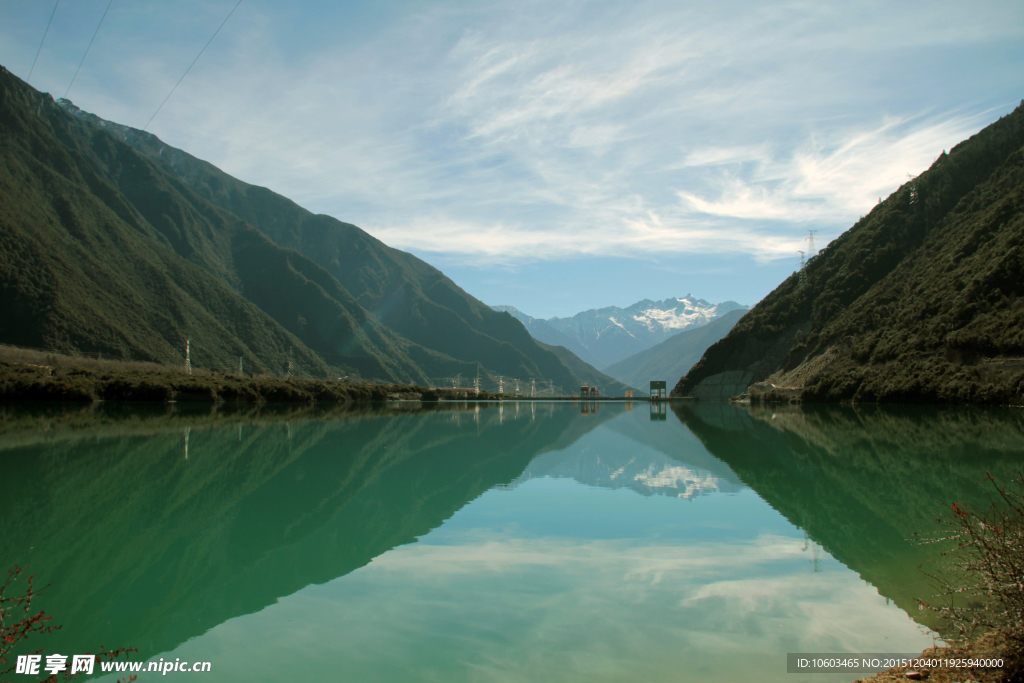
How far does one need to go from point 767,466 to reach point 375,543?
10.3 metres

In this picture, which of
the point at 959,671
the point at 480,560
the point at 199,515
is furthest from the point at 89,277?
the point at 959,671

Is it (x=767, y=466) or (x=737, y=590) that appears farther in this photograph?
(x=767, y=466)

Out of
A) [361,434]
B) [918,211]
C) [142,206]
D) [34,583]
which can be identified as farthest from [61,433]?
[142,206]

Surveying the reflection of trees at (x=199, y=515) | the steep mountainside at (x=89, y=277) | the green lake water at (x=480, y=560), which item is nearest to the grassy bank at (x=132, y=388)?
the steep mountainside at (x=89, y=277)

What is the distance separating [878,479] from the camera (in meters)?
12.0

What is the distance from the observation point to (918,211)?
217 feet

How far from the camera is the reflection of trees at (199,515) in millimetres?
5574

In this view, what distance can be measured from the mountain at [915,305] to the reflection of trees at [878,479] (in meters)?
20.8

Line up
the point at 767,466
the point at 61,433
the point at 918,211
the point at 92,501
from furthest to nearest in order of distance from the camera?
1. the point at 918,211
2. the point at 61,433
3. the point at 767,466
4. the point at 92,501

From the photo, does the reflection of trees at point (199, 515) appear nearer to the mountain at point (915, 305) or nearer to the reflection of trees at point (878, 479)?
the reflection of trees at point (878, 479)

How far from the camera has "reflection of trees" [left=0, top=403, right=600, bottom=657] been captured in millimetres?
5574

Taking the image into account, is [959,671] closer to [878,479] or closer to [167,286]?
[878,479]

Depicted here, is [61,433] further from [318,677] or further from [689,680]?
[689,680]

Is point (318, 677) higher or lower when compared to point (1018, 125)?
lower
